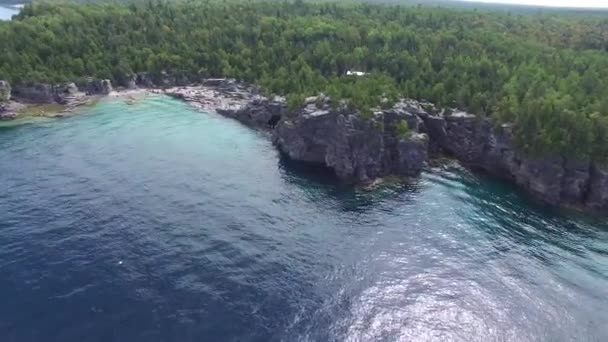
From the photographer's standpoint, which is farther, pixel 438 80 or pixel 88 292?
pixel 438 80

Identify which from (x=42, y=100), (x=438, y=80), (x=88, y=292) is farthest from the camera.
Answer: (x=42, y=100)

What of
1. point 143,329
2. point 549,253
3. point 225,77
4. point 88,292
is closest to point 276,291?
point 143,329

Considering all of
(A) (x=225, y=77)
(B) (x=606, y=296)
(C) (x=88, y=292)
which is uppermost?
(A) (x=225, y=77)

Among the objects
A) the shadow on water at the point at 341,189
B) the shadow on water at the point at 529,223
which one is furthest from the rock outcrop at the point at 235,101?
the shadow on water at the point at 529,223

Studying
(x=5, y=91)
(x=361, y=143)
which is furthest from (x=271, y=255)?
(x=5, y=91)

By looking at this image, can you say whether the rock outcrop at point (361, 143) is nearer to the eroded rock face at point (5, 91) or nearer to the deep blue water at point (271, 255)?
the deep blue water at point (271, 255)

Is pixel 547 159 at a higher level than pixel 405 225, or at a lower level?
higher

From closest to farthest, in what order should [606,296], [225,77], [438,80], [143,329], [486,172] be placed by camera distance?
1. [143,329]
2. [606,296]
3. [486,172]
4. [438,80]
5. [225,77]

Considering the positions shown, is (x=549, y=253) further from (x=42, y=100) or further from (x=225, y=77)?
(x=42, y=100)
